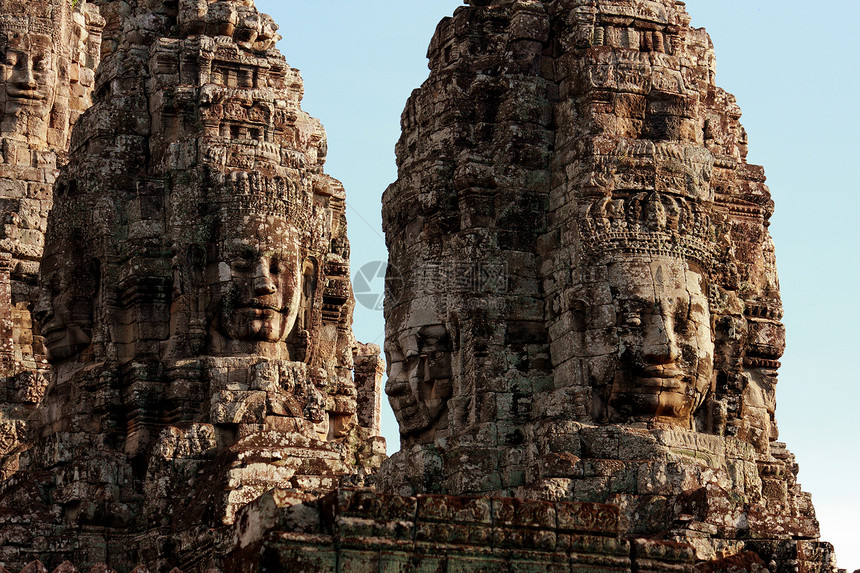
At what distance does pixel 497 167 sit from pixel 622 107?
1.92 meters

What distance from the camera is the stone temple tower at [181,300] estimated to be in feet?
122

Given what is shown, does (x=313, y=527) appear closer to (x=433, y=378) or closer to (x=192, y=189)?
(x=433, y=378)

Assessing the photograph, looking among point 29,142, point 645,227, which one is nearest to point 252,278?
point 645,227

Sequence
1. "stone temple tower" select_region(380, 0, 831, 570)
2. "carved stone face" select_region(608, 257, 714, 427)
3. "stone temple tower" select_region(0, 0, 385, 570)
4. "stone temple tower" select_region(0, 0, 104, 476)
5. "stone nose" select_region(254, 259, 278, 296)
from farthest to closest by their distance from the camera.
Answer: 1. "stone temple tower" select_region(0, 0, 104, 476)
2. "stone nose" select_region(254, 259, 278, 296)
3. "stone temple tower" select_region(0, 0, 385, 570)
4. "carved stone face" select_region(608, 257, 714, 427)
5. "stone temple tower" select_region(380, 0, 831, 570)

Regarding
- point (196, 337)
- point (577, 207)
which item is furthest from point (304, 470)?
point (577, 207)

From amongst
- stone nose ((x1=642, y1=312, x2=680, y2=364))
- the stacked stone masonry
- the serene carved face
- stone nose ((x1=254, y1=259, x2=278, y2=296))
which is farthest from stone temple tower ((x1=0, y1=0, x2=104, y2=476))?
stone nose ((x1=642, y1=312, x2=680, y2=364))

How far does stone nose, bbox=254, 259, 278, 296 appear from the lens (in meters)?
38.7

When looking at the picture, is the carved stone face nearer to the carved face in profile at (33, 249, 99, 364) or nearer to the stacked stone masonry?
the stacked stone masonry

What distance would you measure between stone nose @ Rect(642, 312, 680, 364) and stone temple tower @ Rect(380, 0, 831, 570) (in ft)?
0.10

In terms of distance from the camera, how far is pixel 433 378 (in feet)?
100

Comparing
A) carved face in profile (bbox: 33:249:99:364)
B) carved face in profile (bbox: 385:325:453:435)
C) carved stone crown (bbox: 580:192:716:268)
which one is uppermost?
carved face in profile (bbox: 33:249:99:364)

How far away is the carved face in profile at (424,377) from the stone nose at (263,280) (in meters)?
8.16

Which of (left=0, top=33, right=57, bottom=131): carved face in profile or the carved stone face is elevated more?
(left=0, top=33, right=57, bottom=131): carved face in profile

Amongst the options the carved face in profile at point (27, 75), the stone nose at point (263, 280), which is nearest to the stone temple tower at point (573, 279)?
the stone nose at point (263, 280)
